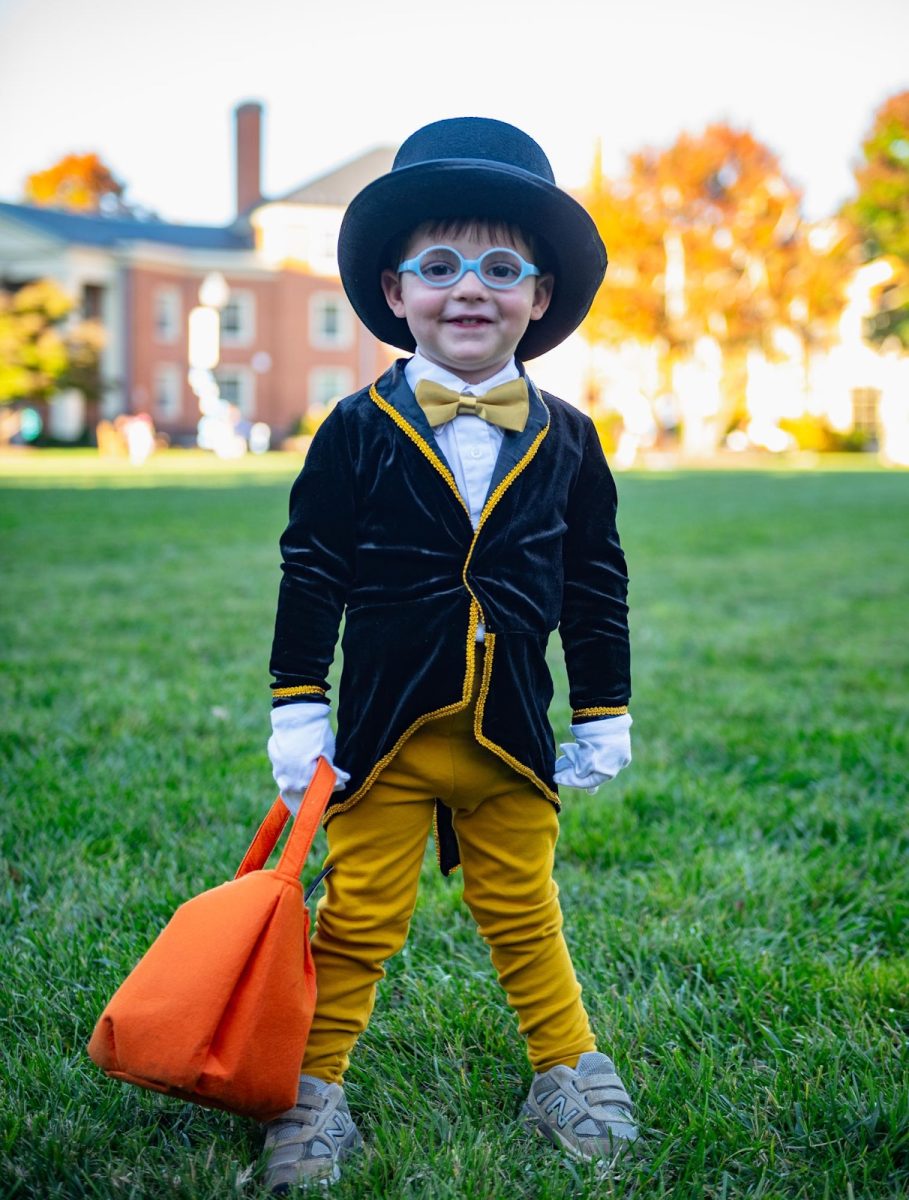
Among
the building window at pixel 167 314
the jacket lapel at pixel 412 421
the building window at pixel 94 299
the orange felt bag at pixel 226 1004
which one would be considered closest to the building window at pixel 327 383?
the building window at pixel 167 314

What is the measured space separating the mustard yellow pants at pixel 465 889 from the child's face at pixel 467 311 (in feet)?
2.05

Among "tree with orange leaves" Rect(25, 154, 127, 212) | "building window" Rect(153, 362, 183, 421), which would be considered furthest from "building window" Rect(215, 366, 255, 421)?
"tree with orange leaves" Rect(25, 154, 127, 212)

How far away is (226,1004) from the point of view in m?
1.82

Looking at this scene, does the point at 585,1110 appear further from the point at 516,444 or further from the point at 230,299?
the point at 230,299

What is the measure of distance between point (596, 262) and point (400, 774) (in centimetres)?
99

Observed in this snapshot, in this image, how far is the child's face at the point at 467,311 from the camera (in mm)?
2086

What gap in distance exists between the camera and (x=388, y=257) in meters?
2.22

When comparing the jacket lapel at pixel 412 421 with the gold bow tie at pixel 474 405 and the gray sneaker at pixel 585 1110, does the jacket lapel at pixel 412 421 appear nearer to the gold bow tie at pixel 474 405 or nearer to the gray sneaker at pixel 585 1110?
the gold bow tie at pixel 474 405

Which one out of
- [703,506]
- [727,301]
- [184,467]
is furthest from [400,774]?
[727,301]

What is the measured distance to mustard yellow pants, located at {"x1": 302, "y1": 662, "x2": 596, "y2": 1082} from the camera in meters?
2.09

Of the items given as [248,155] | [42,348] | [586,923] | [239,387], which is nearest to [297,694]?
[586,923]

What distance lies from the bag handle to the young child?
0.04 meters

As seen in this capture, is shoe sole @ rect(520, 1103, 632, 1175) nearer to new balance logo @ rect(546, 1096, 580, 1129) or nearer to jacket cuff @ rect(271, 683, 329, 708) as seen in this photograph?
new balance logo @ rect(546, 1096, 580, 1129)

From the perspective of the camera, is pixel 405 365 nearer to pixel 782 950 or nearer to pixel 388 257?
pixel 388 257
